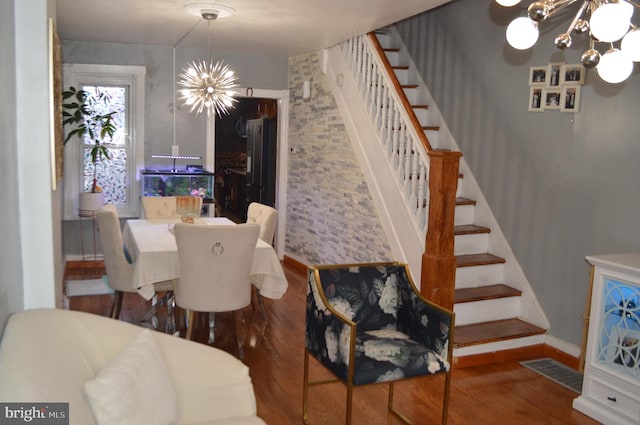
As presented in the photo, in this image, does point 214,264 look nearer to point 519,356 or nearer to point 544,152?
point 519,356

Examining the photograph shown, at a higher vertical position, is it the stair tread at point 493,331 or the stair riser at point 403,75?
the stair riser at point 403,75

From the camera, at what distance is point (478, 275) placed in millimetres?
4836

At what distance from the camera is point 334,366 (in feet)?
10.0

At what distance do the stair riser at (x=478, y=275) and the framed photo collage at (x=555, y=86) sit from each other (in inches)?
51.5

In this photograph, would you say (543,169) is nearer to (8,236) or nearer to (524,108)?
(524,108)

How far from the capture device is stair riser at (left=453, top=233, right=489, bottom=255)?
5.03m

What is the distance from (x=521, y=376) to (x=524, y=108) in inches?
80.9

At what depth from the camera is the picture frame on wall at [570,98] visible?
4.22 m

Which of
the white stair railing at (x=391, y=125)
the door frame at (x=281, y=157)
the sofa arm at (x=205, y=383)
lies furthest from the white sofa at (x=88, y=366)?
the door frame at (x=281, y=157)

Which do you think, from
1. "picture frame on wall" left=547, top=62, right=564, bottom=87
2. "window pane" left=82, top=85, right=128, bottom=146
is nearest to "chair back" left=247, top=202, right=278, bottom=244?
"picture frame on wall" left=547, top=62, right=564, bottom=87

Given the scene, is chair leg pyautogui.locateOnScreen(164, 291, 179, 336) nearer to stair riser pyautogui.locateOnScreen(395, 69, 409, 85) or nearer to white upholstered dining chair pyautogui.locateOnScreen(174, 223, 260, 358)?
white upholstered dining chair pyautogui.locateOnScreen(174, 223, 260, 358)

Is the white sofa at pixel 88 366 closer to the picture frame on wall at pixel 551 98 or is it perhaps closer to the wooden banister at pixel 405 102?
the wooden banister at pixel 405 102

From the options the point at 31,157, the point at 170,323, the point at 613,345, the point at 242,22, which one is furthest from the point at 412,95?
the point at 31,157

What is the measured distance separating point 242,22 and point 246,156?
532cm
